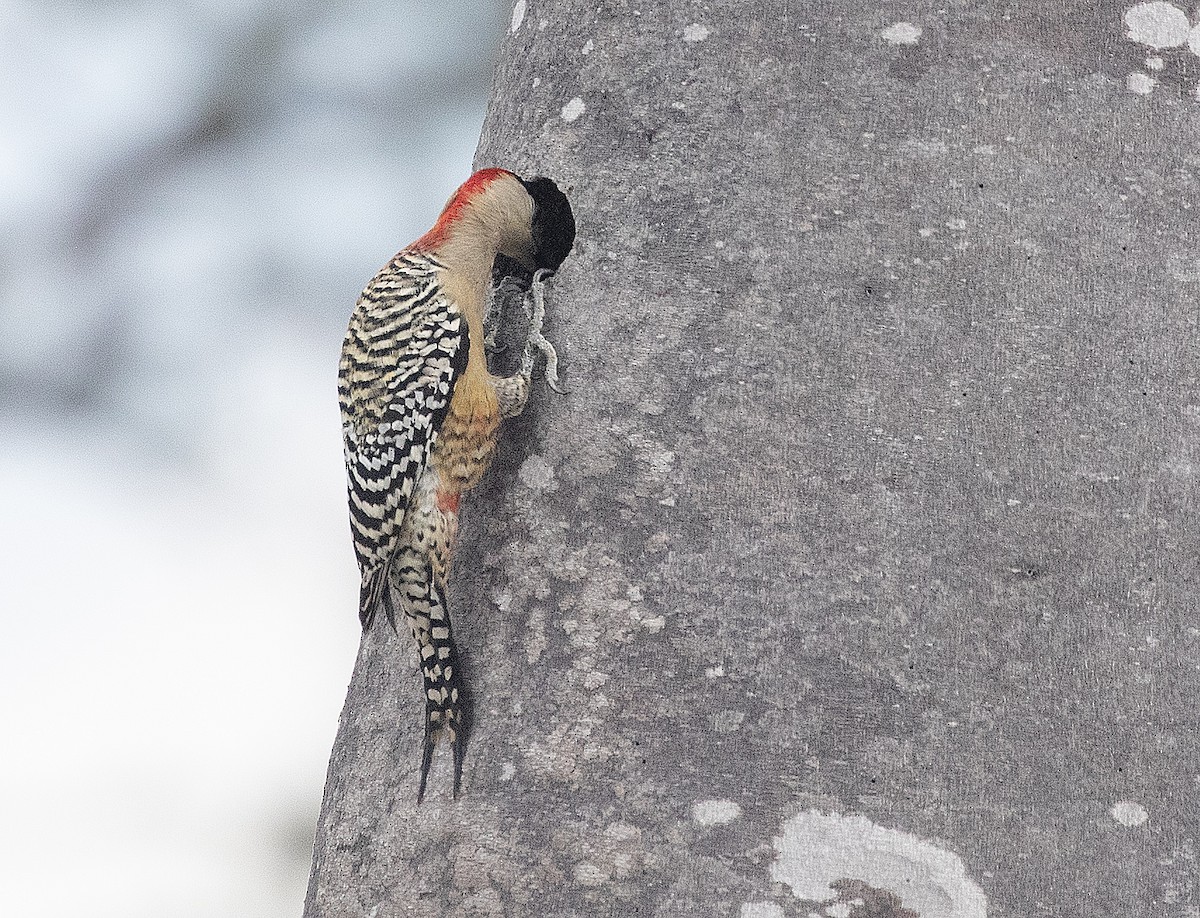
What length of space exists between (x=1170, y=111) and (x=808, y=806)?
4.13 ft

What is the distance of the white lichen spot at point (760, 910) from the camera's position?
1.96 m

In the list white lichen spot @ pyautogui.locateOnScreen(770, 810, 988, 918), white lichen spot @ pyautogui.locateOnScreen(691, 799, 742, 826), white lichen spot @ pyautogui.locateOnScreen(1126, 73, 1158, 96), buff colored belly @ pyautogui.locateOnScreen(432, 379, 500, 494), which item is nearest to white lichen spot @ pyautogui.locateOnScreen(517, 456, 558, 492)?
buff colored belly @ pyautogui.locateOnScreen(432, 379, 500, 494)

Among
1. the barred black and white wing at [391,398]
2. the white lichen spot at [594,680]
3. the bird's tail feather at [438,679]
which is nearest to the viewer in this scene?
the white lichen spot at [594,680]

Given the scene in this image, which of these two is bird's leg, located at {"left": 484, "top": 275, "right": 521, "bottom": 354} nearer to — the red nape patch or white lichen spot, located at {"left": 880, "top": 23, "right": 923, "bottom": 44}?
→ the red nape patch

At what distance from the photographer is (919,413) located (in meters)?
2.17

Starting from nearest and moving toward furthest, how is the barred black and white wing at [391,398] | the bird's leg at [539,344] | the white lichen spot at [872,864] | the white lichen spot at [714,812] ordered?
the white lichen spot at [872,864], the white lichen spot at [714,812], the bird's leg at [539,344], the barred black and white wing at [391,398]

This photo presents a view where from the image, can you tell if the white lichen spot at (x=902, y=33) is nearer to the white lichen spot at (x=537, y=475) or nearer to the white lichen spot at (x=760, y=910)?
the white lichen spot at (x=537, y=475)

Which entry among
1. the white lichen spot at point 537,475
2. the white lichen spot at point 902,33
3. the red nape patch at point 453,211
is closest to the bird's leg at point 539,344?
the white lichen spot at point 537,475

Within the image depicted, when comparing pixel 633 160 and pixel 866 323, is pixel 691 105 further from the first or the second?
pixel 866 323

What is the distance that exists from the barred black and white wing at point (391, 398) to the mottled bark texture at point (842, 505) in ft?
0.72

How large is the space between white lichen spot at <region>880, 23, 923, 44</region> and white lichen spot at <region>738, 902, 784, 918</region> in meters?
1.40

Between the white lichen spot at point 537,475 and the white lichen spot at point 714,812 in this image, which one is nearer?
the white lichen spot at point 714,812

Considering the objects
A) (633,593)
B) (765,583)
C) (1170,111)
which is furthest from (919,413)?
(1170,111)

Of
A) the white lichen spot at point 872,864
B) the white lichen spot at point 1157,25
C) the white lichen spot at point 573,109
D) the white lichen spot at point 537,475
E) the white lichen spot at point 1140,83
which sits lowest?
the white lichen spot at point 872,864
